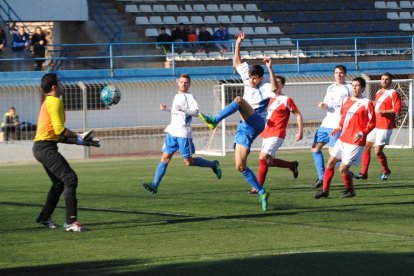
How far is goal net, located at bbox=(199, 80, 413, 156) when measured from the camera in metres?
30.9

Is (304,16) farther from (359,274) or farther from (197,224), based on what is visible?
(359,274)

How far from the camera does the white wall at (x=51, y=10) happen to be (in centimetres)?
3716

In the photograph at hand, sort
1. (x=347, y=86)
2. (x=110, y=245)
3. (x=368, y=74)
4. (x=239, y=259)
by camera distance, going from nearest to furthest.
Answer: (x=239, y=259), (x=110, y=245), (x=347, y=86), (x=368, y=74)

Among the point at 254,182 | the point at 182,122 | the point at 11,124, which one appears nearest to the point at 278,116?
the point at 182,122

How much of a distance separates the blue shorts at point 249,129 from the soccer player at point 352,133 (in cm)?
156

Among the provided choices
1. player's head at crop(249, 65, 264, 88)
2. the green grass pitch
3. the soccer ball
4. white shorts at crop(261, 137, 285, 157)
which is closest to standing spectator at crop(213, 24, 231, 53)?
the soccer ball

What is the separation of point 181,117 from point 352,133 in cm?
322

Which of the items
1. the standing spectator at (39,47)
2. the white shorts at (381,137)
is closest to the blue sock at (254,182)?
the white shorts at (381,137)

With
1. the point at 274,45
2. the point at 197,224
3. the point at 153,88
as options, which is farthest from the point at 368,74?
the point at 197,224

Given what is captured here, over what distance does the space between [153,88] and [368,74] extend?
26.6 feet

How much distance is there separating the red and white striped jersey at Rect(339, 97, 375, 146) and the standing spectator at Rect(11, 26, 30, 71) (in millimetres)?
20841

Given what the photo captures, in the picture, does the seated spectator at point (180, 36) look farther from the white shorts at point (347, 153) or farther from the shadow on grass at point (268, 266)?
the shadow on grass at point (268, 266)

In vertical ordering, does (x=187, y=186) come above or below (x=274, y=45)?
below

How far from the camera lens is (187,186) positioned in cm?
1811
